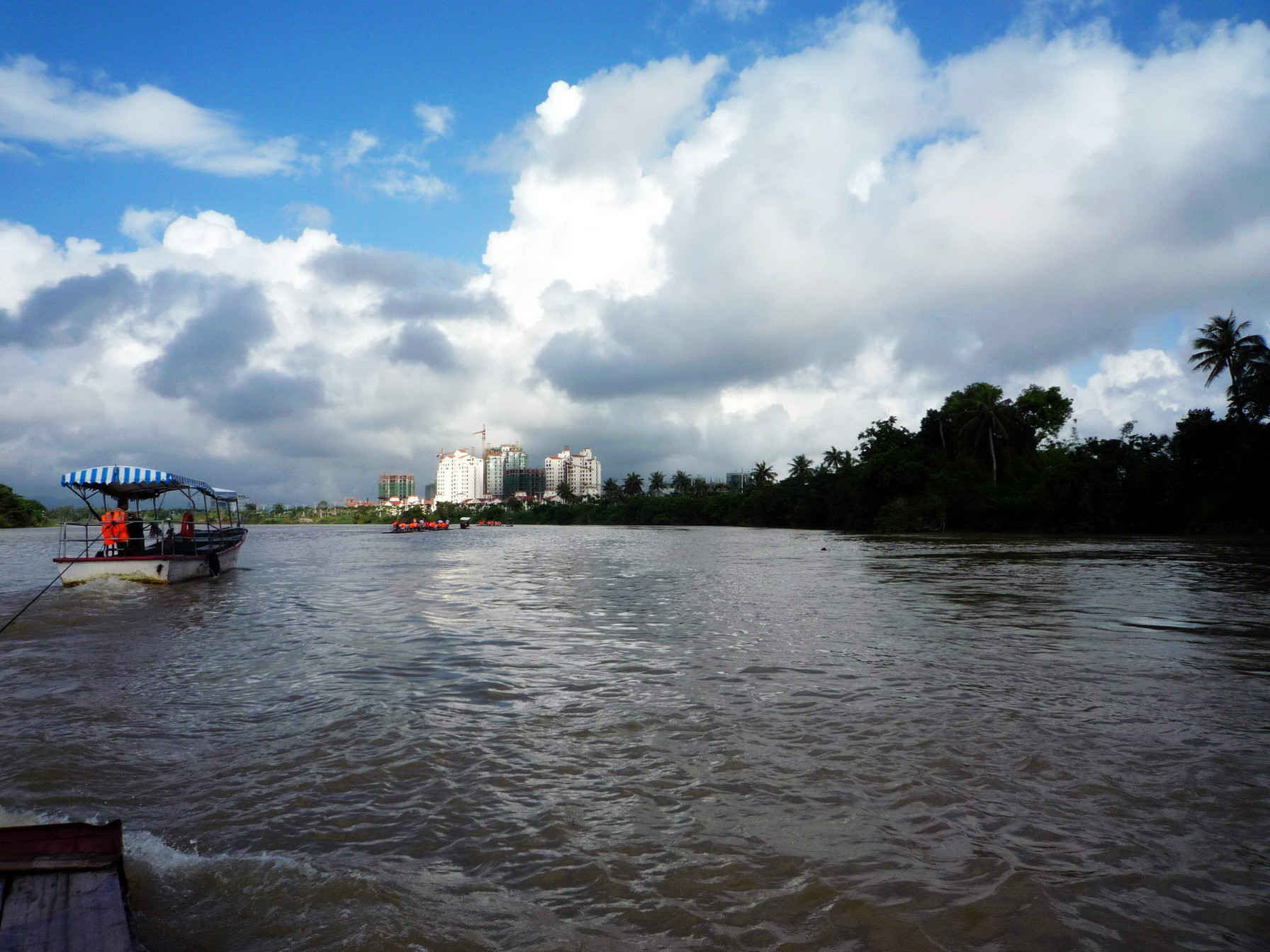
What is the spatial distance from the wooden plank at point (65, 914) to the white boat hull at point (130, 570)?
57.6 feet

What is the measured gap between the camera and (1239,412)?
134ft

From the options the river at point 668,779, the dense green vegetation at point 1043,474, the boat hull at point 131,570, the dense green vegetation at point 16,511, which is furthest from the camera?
the dense green vegetation at point 16,511

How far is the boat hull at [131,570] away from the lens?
16.9 meters

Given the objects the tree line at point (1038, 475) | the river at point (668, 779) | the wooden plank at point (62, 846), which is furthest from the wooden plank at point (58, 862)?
the tree line at point (1038, 475)

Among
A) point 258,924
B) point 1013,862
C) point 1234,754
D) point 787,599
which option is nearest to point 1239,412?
point 787,599

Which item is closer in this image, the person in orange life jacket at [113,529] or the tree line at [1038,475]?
the person in orange life jacket at [113,529]

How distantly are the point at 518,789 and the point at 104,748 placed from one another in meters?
3.48

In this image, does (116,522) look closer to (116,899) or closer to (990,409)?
(116,899)

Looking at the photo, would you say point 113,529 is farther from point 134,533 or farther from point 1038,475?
point 1038,475

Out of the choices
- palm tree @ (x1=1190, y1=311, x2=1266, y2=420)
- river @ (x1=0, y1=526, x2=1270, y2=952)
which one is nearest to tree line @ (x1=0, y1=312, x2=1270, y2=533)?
palm tree @ (x1=1190, y1=311, x2=1266, y2=420)

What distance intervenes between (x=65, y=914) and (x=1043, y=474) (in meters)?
65.8

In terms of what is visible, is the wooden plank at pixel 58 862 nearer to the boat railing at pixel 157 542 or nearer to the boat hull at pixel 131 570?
the boat railing at pixel 157 542

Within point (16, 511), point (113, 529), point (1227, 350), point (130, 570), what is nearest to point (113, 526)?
point (113, 529)

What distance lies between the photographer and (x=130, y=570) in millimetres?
17422
